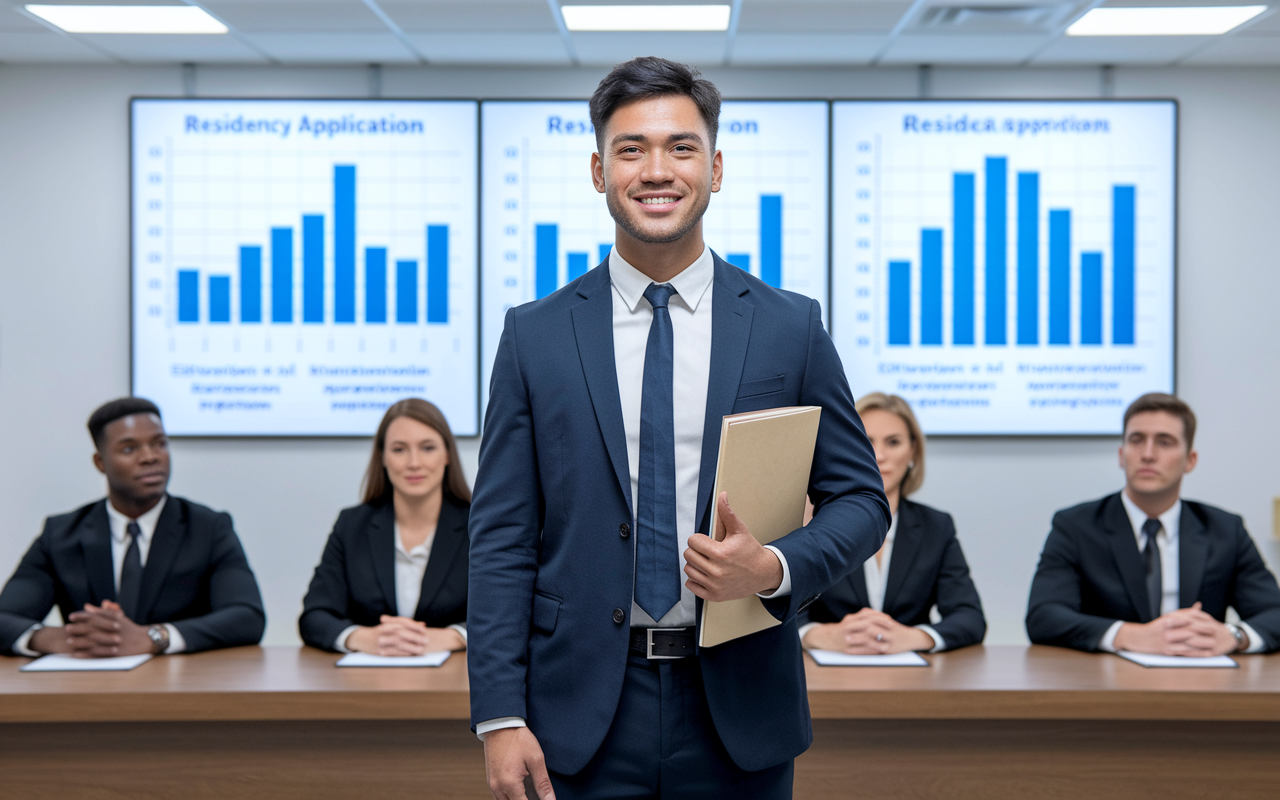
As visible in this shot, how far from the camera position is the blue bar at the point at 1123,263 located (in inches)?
154

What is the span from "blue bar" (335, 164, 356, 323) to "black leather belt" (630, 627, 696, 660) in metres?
3.09

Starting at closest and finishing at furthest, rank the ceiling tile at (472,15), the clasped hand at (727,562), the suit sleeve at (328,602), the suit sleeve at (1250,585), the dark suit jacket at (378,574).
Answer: the clasped hand at (727,562), the suit sleeve at (328,602), the suit sleeve at (1250,585), the dark suit jacket at (378,574), the ceiling tile at (472,15)

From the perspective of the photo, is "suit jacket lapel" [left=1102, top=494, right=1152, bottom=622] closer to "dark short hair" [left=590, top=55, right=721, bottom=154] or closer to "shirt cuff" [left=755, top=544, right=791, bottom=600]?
"shirt cuff" [left=755, top=544, right=791, bottom=600]

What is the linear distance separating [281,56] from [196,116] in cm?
43

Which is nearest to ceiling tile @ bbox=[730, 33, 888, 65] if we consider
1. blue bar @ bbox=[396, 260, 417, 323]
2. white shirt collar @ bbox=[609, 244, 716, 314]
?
blue bar @ bbox=[396, 260, 417, 323]

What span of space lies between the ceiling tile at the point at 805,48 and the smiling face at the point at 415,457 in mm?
1892

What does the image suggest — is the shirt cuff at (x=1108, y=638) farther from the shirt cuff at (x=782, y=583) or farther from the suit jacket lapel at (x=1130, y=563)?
the shirt cuff at (x=782, y=583)

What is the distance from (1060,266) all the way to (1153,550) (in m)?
1.57

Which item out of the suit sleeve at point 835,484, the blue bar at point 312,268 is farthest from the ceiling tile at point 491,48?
the suit sleeve at point 835,484

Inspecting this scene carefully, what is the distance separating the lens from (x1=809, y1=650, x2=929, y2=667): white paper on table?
223 cm

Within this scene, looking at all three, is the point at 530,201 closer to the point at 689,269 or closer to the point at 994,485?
the point at 994,485

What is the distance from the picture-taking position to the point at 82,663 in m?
2.23

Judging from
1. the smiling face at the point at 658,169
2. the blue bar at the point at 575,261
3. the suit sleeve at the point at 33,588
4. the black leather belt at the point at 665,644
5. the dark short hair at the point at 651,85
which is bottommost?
the suit sleeve at the point at 33,588

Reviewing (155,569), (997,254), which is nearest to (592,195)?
(997,254)
